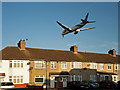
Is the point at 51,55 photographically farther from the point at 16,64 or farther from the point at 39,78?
the point at 16,64

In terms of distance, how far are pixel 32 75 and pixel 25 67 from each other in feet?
6.89

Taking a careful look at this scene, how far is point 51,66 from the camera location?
41.5 meters

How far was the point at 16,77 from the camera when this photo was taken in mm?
38344

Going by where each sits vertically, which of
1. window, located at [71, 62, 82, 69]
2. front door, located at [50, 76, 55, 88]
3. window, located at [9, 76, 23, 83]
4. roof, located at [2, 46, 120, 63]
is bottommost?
front door, located at [50, 76, 55, 88]

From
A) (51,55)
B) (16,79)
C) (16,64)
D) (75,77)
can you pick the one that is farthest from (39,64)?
(75,77)

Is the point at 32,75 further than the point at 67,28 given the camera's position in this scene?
Yes

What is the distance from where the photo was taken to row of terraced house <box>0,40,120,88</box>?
126 feet

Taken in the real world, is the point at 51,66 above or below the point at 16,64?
below

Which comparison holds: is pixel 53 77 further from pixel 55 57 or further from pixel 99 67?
pixel 99 67

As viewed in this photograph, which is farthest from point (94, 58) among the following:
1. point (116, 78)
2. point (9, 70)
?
point (9, 70)

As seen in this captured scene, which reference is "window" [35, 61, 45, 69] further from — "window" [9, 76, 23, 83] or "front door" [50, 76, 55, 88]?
"window" [9, 76, 23, 83]

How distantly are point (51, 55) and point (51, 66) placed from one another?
305cm

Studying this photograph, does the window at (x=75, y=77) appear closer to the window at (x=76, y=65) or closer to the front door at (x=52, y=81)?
the window at (x=76, y=65)

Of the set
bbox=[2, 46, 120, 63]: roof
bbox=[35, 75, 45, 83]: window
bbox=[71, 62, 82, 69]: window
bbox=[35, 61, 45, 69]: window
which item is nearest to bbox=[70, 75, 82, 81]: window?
bbox=[71, 62, 82, 69]: window
